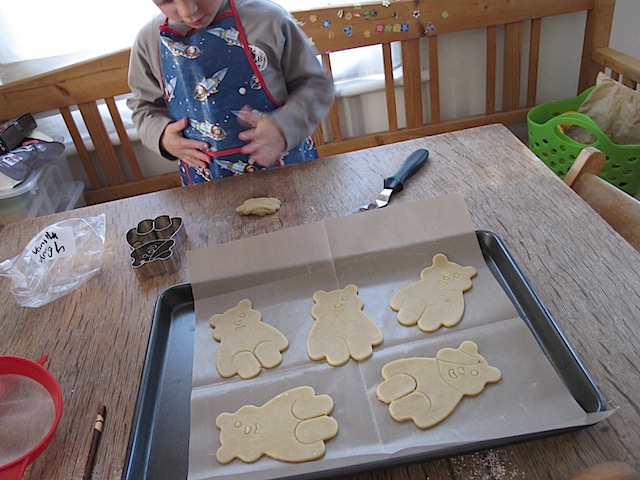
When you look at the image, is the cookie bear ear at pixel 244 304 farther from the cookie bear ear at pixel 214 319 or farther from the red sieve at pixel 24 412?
the red sieve at pixel 24 412

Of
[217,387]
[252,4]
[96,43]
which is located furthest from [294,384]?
[96,43]

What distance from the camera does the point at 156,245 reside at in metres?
0.81

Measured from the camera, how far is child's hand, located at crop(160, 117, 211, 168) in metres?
1.05

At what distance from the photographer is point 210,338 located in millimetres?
668

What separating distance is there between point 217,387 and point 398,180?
453 mm

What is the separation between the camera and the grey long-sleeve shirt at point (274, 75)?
1027mm

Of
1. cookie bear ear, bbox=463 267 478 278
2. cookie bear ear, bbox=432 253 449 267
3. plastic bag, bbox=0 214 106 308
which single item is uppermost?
plastic bag, bbox=0 214 106 308

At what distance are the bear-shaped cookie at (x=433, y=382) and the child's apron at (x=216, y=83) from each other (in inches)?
25.6

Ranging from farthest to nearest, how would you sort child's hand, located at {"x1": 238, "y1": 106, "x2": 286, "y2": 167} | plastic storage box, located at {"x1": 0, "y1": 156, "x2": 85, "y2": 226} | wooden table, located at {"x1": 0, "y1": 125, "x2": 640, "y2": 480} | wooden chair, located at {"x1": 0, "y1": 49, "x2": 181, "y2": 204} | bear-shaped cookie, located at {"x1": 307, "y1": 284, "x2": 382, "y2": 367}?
wooden chair, located at {"x1": 0, "y1": 49, "x2": 181, "y2": 204} → plastic storage box, located at {"x1": 0, "y1": 156, "x2": 85, "y2": 226} → child's hand, located at {"x1": 238, "y1": 106, "x2": 286, "y2": 167} → bear-shaped cookie, located at {"x1": 307, "y1": 284, "x2": 382, "y2": 367} → wooden table, located at {"x1": 0, "y1": 125, "x2": 640, "y2": 480}

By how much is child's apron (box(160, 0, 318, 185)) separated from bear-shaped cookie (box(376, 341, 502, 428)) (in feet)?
2.13

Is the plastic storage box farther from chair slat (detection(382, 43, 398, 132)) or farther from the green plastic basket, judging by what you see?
the green plastic basket

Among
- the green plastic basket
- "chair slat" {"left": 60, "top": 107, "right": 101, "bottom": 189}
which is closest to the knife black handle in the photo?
the green plastic basket

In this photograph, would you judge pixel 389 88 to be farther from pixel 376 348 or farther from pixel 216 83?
pixel 376 348

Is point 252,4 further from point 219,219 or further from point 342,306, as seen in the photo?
point 342,306
